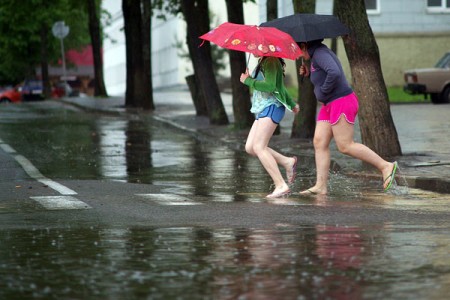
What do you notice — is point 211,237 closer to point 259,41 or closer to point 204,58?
point 259,41

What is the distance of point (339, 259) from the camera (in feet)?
28.0

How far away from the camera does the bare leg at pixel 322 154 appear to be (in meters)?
14.0

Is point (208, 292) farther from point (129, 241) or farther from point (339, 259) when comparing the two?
point (129, 241)

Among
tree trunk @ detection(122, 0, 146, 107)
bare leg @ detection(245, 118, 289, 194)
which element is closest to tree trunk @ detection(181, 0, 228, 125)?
tree trunk @ detection(122, 0, 146, 107)

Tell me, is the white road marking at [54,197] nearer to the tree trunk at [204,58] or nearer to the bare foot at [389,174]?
the bare foot at [389,174]

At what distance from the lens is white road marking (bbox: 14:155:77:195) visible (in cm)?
1451

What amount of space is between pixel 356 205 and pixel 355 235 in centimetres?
280

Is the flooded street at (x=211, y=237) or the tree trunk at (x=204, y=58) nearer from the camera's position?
the flooded street at (x=211, y=237)

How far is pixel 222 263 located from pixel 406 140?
1441 cm

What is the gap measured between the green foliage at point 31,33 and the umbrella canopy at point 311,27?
45.1 m

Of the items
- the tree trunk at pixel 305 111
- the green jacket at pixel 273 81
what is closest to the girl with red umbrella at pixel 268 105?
the green jacket at pixel 273 81

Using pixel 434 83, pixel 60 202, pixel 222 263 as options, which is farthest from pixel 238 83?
pixel 222 263

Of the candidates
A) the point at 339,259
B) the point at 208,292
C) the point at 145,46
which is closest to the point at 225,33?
the point at 339,259

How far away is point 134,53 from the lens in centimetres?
4044
